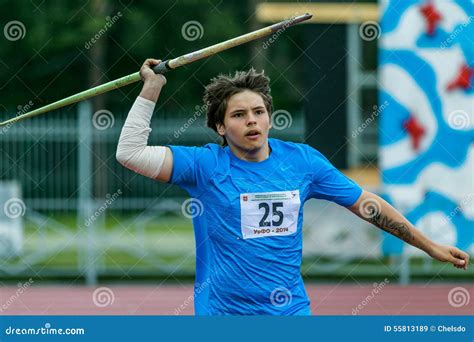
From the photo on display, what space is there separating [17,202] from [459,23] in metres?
6.25

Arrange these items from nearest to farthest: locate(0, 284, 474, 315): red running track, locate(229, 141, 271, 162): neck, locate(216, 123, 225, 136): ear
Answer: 1. locate(229, 141, 271, 162): neck
2. locate(216, 123, 225, 136): ear
3. locate(0, 284, 474, 315): red running track

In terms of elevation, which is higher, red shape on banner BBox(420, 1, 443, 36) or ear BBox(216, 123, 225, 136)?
red shape on banner BBox(420, 1, 443, 36)

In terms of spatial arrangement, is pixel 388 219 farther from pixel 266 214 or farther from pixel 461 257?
pixel 266 214

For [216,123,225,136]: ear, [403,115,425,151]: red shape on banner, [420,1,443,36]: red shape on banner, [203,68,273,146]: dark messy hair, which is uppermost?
[420,1,443,36]: red shape on banner

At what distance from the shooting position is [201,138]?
15.7 m

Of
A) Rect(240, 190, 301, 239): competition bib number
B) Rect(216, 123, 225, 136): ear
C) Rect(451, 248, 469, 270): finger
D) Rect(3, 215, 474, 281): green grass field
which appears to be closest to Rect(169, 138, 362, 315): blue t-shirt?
Rect(240, 190, 301, 239): competition bib number

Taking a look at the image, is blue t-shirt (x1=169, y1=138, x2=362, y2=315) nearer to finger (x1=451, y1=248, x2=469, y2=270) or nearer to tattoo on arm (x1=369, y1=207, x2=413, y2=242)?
tattoo on arm (x1=369, y1=207, x2=413, y2=242)

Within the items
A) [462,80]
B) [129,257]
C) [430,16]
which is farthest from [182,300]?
[430,16]

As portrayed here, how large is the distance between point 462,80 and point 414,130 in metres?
0.85

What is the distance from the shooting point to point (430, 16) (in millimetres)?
13742
